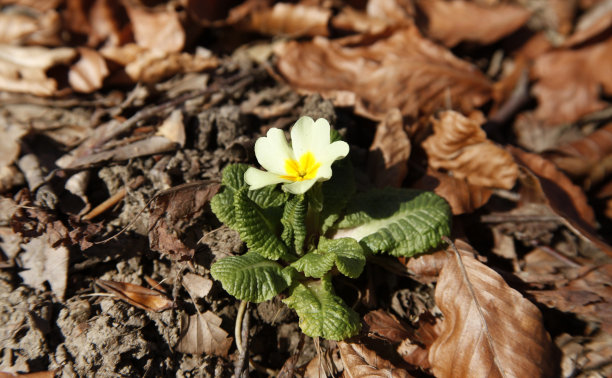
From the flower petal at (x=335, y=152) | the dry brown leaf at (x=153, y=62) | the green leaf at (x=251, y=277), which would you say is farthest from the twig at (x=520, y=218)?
the dry brown leaf at (x=153, y=62)

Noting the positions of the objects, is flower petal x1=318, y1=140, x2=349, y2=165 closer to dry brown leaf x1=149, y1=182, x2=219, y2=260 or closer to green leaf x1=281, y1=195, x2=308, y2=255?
green leaf x1=281, y1=195, x2=308, y2=255

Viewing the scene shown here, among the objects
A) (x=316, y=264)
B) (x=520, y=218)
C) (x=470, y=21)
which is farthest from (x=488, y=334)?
(x=470, y=21)

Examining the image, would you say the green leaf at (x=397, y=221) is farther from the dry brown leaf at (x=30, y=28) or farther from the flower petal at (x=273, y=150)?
the dry brown leaf at (x=30, y=28)

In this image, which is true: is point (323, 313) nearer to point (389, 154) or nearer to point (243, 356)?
point (243, 356)

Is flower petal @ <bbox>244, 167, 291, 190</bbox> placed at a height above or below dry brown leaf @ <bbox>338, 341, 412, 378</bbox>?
above

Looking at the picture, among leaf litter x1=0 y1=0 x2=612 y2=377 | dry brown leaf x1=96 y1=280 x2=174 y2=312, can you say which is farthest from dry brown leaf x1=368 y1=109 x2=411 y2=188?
dry brown leaf x1=96 y1=280 x2=174 y2=312

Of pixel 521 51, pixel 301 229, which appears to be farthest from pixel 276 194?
pixel 521 51
